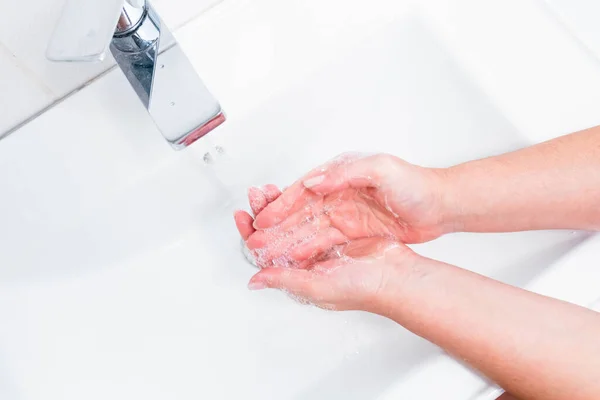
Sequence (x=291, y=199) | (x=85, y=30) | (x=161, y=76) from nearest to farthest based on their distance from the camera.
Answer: (x=85, y=30), (x=161, y=76), (x=291, y=199)

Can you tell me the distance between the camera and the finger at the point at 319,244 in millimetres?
597

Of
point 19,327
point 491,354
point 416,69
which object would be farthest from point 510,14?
point 19,327

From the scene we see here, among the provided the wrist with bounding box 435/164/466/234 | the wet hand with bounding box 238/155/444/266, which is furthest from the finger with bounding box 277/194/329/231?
the wrist with bounding box 435/164/466/234

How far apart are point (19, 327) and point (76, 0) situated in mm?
347

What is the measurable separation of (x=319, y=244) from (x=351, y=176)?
0.10 meters

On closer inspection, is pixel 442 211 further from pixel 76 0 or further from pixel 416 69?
pixel 76 0

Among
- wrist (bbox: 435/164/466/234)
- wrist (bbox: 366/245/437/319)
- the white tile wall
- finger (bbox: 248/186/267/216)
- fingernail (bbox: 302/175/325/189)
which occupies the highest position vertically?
the white tile wall

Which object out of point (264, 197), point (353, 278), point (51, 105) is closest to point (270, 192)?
point (264, 197)

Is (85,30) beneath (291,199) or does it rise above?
above

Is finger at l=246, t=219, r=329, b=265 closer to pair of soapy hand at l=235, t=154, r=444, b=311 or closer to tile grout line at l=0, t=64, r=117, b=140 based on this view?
pair of soapy hand at l=235, t=154, r=444, b=311

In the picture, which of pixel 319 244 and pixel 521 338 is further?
pixel 319 244

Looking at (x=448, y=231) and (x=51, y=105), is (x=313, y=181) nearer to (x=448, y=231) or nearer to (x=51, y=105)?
(x=448, y=231)

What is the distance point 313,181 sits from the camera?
55 cm

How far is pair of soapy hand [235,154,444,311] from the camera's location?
53 centimetres
